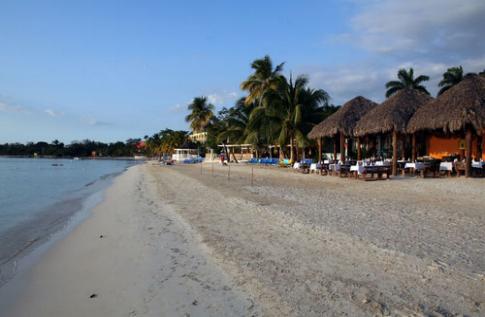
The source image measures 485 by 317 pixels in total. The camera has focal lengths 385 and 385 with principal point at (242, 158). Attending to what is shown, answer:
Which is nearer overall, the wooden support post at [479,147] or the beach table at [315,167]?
the wooden support post at [479,147]

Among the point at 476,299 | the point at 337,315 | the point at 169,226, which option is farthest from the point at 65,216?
the point at 476,299

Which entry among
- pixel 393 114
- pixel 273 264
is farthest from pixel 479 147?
pixel 273 264

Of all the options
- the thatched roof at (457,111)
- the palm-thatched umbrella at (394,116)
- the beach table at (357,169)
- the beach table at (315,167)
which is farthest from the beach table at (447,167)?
the beach table at (315,167)

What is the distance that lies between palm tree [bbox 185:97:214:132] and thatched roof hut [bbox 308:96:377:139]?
29.0m

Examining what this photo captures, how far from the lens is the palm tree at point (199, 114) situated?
4644 cm

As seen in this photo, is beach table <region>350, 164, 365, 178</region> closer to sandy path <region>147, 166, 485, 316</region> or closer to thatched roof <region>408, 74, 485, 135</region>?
thatched roof <region>408, 74, 485, 135</region>

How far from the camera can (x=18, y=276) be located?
183 inches

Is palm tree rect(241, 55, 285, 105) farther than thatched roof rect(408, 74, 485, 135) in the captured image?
Yes

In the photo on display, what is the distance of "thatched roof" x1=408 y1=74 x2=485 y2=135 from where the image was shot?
1214 cm

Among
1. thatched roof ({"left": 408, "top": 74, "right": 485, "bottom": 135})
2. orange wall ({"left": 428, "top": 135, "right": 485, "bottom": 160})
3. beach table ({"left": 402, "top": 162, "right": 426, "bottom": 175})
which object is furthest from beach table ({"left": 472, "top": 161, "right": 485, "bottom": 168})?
orange wall ({"left": 428, "top": 135, "right": 485, "bottom": 160})

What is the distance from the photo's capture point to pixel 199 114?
4625 cm

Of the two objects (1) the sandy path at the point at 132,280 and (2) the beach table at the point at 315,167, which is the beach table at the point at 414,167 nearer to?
(2) the beach table at the point at 315,167

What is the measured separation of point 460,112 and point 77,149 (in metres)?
124

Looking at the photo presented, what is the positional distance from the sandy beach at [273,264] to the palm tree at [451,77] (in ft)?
90.9
